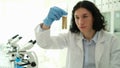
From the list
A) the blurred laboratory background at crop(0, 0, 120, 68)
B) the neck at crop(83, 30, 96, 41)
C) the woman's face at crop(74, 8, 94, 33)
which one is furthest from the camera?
the blurred laboratory background at crop(0, 0, 120, 68)

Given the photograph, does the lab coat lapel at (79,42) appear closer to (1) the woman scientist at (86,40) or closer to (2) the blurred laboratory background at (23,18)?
(1) the woman scientist at (86,40)

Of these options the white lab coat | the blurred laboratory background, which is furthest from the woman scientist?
the blurred laboratory background

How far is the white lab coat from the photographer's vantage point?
4.66 feet

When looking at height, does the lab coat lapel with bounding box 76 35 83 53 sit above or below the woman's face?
below

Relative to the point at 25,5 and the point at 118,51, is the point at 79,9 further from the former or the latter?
the point at 25,5

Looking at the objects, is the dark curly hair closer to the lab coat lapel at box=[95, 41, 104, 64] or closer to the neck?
the neck

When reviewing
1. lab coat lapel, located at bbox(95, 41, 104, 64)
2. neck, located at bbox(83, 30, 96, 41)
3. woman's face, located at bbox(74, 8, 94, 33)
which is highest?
woman's face, located at bbox(74, 8, 94, 33)

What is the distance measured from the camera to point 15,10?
361 cm

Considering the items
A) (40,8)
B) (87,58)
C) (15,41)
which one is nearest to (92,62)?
(87,58)

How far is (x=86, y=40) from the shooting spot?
59.9 inches

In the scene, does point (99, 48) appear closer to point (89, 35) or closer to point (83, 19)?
point (89, 35)

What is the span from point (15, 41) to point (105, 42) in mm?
1391

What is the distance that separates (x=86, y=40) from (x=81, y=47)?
82mm

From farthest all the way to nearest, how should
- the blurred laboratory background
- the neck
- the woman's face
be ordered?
1. the blurred laboratory background
2. the neck
3. the woman's face
